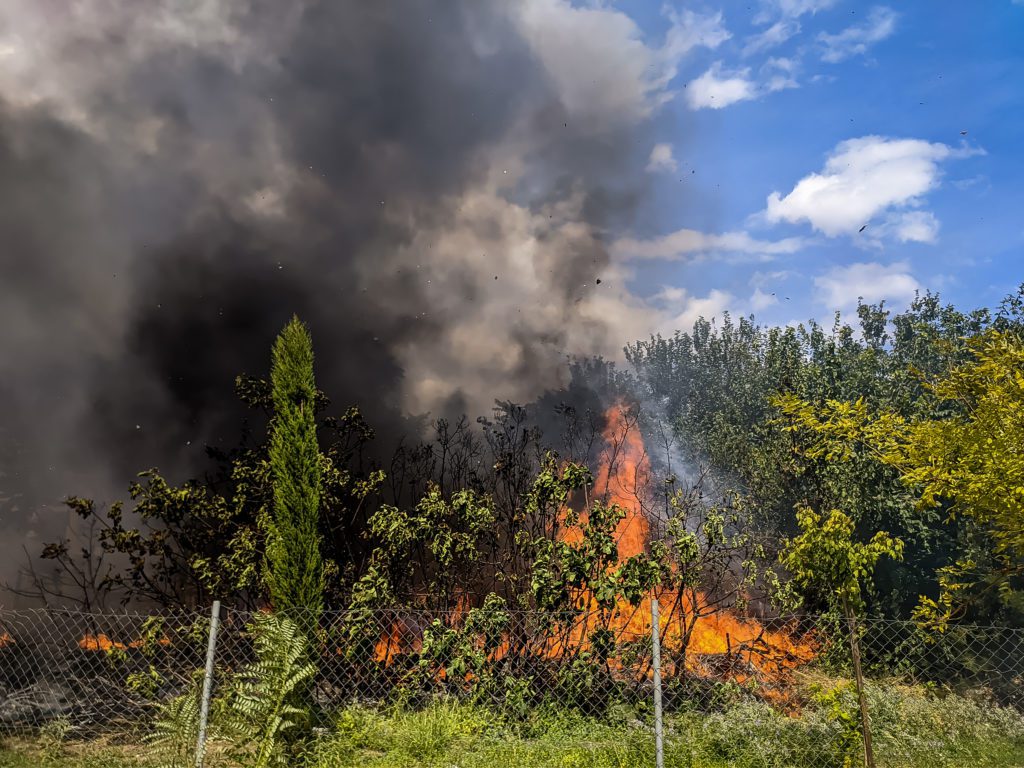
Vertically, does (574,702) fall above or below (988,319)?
below

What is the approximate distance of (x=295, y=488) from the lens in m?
7.83

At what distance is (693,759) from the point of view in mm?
6789

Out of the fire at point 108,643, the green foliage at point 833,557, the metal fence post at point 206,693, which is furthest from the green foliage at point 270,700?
the green foliage at point 833,557

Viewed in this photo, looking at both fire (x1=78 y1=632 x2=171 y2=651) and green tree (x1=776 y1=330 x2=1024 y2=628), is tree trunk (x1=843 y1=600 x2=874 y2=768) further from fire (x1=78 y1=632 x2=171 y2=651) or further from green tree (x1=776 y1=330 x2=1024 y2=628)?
fire (x1=78 y1=632 x2=171 y2=651)

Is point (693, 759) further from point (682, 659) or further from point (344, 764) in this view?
point (344, 764)

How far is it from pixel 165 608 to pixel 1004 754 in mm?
12610

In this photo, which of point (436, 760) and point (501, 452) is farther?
point (501, 452)

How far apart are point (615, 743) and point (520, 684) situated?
6.27 feet

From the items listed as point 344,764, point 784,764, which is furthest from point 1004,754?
point 344,764

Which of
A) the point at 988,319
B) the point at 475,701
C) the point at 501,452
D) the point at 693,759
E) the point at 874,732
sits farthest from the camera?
the point at 988,319

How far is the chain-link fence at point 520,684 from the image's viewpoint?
7172 mm

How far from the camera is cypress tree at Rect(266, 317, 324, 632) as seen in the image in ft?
24.9

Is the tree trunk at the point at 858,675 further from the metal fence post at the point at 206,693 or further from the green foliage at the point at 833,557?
→ the metal fence post at the point at 206,693

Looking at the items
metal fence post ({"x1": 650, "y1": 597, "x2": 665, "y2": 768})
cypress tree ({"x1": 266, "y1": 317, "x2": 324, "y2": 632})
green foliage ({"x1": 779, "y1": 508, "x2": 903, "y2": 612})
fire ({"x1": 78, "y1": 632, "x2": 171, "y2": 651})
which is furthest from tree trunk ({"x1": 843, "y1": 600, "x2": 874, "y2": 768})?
fire ({"x1": 78, "y1": 632, "x2": 171, "y2": 651})
